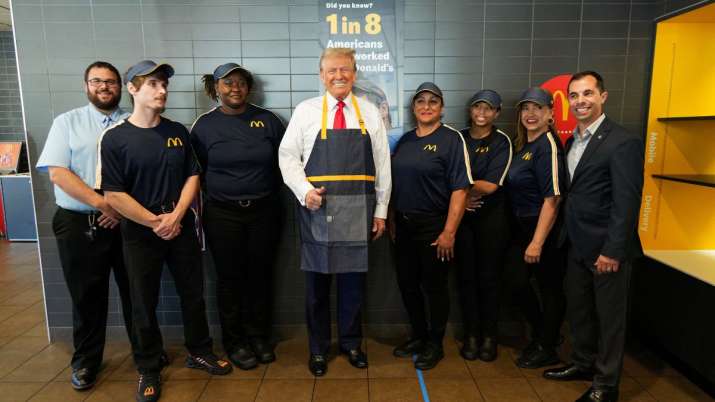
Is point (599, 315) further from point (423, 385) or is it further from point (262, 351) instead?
point (262, 351)

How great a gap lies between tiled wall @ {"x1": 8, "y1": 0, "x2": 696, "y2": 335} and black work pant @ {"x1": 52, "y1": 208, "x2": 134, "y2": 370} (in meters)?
0.76

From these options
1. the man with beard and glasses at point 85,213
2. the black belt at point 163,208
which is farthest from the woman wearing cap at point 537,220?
the man with beard and glasses at point 85,213

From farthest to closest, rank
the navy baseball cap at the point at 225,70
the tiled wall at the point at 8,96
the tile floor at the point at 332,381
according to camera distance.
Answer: the tiled wall at the point at 8,96, the navy baseball cap at the point at 225,70, the tile floor at the point at 332,381

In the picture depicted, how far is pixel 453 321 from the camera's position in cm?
291

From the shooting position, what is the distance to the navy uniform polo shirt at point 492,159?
238cm

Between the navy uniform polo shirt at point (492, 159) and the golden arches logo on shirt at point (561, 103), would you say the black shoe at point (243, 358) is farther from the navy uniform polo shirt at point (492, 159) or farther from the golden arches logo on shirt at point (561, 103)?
the golden arches logo on shirt at point (561, 103)

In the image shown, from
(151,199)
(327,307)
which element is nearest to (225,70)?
(151,199)

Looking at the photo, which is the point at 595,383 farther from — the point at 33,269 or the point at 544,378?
the point at 33,269

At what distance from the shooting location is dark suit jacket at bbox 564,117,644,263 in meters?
1.90

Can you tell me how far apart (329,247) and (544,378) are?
141 centimetres

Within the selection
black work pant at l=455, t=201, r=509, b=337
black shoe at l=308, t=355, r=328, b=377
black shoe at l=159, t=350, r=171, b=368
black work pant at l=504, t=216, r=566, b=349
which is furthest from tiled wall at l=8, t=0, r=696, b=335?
black shoe at l=308, t=355, r=328, b=377

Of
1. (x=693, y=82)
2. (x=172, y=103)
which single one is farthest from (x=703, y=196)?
(x=172, y=103)

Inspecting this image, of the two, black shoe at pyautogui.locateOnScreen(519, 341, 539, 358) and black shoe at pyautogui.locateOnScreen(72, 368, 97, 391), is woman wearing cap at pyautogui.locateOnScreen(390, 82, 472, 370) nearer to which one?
black shoe at pyautogui.locateOnScreen(519, 341, 539, 358)

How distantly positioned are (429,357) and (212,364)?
4.13ft
